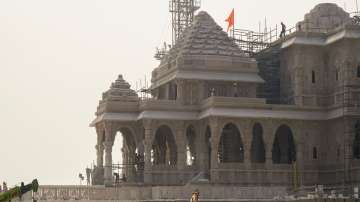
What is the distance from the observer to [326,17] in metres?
84.6

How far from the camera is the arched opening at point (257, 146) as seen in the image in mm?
79325

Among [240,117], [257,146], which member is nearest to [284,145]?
[257,146]

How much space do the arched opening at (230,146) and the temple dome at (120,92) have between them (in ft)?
28.0

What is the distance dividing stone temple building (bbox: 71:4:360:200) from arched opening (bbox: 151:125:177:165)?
0.09 metres

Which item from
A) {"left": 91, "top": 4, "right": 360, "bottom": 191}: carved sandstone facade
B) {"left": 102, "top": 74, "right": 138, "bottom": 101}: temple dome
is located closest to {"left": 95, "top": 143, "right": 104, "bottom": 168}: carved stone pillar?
{"left": 91, "top": 4, "right": 360, "bottom": 191}: carved sandstone facade

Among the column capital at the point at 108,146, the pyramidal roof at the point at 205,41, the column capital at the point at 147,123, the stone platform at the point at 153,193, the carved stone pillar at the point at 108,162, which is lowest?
the stone platform at the point at 153,193

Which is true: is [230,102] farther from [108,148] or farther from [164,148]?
[108,148]

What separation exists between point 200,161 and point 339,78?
1391 cm

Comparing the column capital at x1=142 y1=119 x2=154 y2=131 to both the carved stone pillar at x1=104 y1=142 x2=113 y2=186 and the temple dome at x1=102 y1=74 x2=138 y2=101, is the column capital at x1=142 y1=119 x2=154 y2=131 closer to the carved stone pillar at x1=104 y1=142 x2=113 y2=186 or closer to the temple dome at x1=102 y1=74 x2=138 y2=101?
the carved stone pillar at x1=104 y1=142 x2=113 y2=186

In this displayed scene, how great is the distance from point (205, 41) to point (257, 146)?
10.4 metres

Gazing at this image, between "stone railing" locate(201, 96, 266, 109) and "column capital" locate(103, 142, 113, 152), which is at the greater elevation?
"stone railing" locate(201, 96, 266, 109)

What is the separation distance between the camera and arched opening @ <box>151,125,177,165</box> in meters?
80.2

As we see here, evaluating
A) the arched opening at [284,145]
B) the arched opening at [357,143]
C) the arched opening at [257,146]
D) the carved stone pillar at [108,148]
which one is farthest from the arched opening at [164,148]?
the arched opening at [357,143]

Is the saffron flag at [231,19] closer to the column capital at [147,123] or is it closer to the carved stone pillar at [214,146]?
the carved stone pillar at [214,146]
